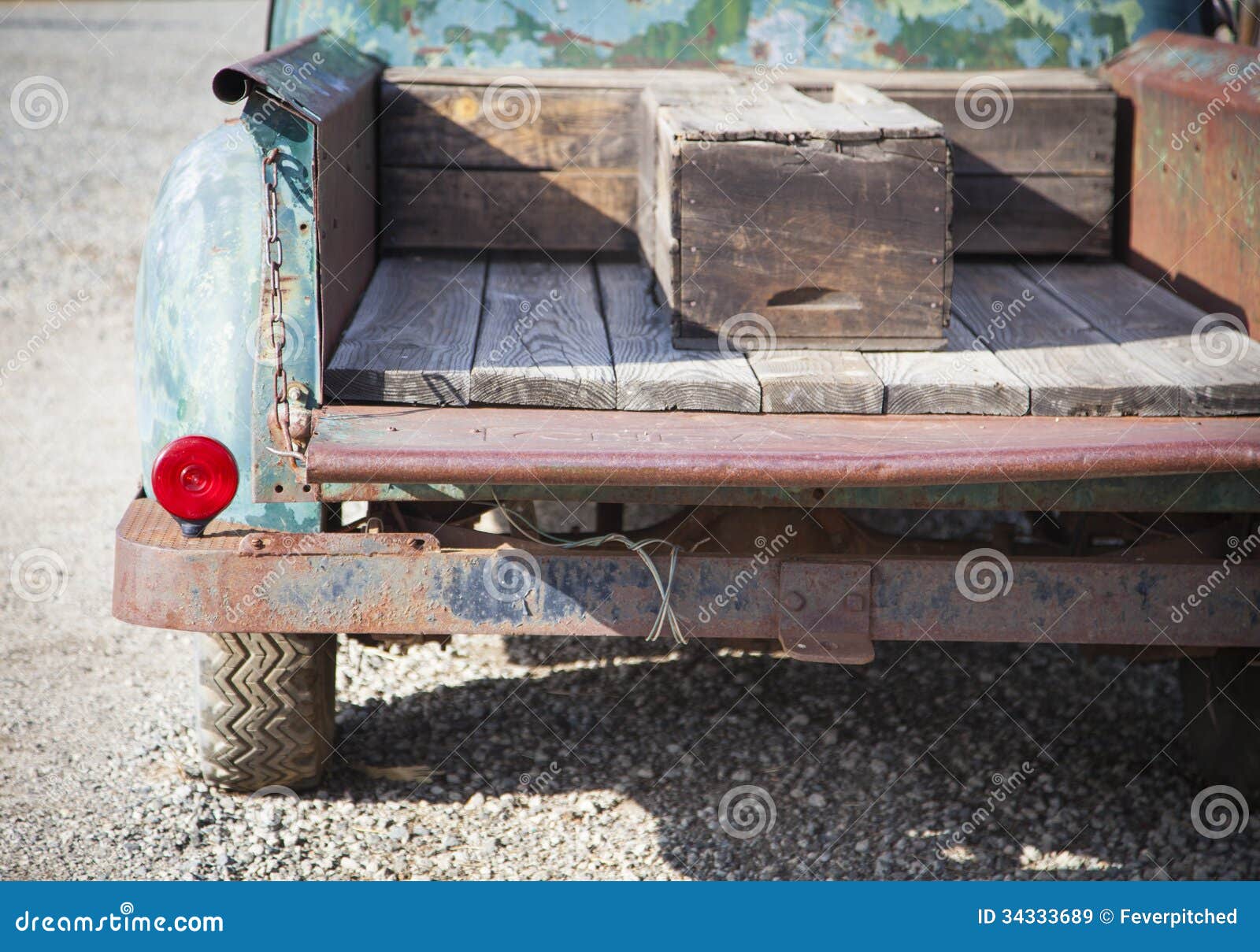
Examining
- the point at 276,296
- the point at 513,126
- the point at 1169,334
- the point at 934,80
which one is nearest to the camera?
the point at 276,296

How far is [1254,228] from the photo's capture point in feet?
8.78

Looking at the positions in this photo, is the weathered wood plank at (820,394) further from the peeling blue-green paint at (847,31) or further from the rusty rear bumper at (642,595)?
the peeling blue-green paint at (847,31)

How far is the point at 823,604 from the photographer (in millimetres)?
2289

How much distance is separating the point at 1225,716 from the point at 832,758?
91 cm

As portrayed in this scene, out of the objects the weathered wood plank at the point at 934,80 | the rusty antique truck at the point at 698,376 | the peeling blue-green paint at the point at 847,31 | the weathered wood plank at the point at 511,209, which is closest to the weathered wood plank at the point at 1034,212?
the rusty antique truck at the point at 698,376

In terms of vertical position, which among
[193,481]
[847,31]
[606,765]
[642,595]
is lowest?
[606,765]

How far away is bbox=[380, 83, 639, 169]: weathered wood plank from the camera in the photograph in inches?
130

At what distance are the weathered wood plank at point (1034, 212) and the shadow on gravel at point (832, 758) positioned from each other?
113 cm

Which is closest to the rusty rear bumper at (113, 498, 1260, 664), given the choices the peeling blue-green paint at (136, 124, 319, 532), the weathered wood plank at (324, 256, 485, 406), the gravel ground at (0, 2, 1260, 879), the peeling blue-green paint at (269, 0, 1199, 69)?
the peeling blue-green paint at (136, 124, 319, 532)

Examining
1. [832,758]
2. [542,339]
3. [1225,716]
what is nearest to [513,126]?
[542,339]

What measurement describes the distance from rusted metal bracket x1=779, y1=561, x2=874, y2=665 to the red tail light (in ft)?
3.33

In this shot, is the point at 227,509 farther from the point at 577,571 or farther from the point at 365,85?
the point at 365,85

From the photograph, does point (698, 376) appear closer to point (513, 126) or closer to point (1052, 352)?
point (1052, 352)

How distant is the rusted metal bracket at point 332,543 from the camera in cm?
220
